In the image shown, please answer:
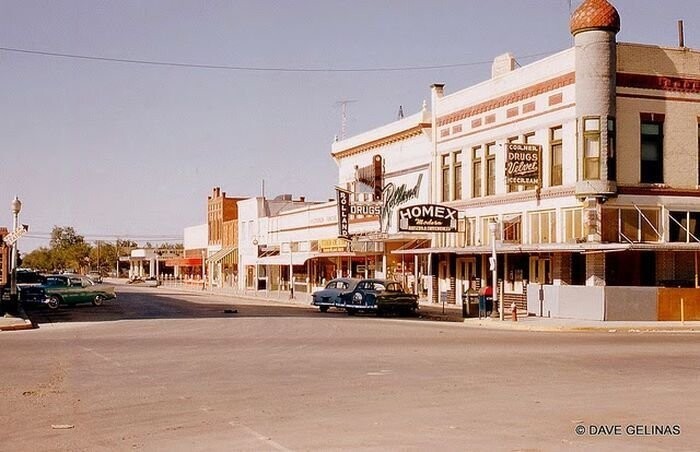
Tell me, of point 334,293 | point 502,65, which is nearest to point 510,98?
point 502,65

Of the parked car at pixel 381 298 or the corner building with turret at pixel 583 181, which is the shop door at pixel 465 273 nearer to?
the corner building with turret at pixel 583 181

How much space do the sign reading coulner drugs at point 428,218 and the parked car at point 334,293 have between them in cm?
408

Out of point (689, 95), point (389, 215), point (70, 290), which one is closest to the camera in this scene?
point (689, 95)

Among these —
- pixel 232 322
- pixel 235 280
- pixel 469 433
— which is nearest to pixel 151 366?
pixel 469 433

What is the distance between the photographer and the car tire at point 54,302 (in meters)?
42.2

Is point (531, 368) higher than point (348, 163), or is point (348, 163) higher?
point (348, 163)

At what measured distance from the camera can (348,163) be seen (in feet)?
200

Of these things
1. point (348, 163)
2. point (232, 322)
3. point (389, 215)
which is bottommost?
point (232, 322)

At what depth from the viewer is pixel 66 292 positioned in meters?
43.2

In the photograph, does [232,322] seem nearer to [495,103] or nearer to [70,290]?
[70,290]

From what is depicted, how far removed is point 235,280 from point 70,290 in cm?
4387

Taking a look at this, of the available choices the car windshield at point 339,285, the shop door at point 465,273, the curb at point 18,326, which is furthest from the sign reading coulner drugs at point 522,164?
the curb at point 18,326

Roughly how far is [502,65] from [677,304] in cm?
1663

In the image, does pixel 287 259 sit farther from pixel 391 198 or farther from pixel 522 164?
pixel 522 164
